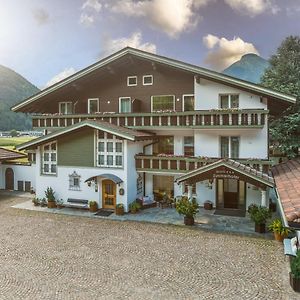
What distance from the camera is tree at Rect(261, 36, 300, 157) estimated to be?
83.7ft

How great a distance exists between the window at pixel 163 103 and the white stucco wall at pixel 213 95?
204 cm

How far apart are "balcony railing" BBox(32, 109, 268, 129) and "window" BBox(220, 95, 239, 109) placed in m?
2.15

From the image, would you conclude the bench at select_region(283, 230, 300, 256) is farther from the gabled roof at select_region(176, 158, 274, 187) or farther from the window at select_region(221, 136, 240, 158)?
the window at select_region(221, 136, 240, 158)

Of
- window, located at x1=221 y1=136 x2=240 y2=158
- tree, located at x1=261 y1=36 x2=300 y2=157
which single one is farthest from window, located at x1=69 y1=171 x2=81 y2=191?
tree, located at x1=261 y1=36 x2=300 y2=157

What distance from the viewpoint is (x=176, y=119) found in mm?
20438

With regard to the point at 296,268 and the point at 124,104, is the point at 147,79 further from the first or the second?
the point at 296,268

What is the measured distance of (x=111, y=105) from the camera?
23812 mm

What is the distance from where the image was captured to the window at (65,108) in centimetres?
2527

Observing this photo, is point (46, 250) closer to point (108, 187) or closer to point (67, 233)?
point (67, 233)

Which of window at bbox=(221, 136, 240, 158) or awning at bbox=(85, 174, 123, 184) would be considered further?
window at bbox=(221, 136, 240, 158)

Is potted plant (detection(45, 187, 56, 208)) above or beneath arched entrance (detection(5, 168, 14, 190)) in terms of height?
beneath

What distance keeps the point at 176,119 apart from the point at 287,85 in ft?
48.5

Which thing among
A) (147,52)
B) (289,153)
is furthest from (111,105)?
(289,153)

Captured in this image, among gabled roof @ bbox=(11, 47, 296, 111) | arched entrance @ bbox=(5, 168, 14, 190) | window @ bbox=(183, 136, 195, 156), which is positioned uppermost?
gabled roof @ bbox=(11, 47, 296, 111)
